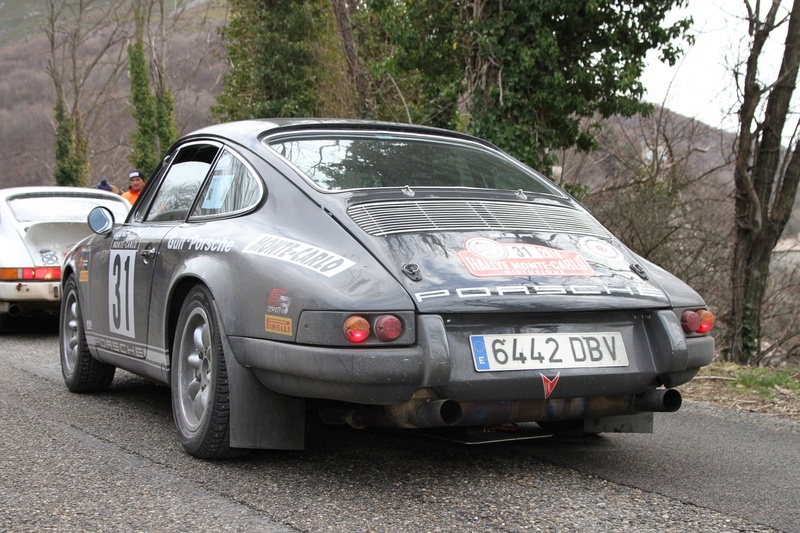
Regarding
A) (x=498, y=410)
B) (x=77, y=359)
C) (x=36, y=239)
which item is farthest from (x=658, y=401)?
(x=36, y=239)

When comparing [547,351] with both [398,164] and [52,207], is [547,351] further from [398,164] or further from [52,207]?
[52,207]

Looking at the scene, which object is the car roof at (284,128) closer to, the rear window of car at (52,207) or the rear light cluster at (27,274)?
the rear light cluster at (27,274)

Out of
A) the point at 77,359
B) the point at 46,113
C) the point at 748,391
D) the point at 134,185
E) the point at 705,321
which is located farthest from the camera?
the point at 46,113

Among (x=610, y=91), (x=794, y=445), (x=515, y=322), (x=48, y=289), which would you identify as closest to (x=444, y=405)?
(x=515, y=322)

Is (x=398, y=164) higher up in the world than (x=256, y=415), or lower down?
A: higher up

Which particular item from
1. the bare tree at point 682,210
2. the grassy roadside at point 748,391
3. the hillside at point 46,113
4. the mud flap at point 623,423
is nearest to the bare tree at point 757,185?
the bare tree at point 682,210

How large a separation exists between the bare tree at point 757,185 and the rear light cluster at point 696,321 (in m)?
9.30

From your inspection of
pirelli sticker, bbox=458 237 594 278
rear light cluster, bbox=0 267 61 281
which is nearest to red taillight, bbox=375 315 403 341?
pirelli sticker, bbox=458 237 594 278

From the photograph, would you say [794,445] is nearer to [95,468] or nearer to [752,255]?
[95,468]

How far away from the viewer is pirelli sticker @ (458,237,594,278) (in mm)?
3414

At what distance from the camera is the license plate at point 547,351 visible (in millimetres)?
3271

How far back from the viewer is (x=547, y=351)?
3.36m

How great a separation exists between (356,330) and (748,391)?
4068 mm

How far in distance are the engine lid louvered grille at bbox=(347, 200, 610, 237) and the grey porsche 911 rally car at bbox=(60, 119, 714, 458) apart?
10 millimetres
